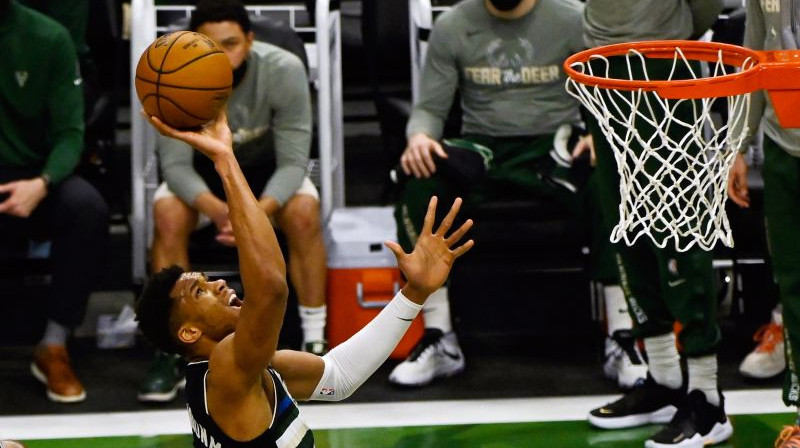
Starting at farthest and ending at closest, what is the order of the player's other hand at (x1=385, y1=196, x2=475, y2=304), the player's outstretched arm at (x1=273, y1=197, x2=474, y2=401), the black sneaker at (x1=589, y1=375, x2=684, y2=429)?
the black sneaker at (x1=589, y1=375, x2=684, y2=429), the player's outstretched arm at (x1=273, y1=197, x2=474, y2=401), the player's other hand at (x1=385, y1=196, x2=475, y2=304)

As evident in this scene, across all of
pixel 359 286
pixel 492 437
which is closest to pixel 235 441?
pixel 492 437

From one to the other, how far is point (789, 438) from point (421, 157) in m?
1.81

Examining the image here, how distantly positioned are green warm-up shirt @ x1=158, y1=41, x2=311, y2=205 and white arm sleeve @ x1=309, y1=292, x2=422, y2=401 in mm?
2070

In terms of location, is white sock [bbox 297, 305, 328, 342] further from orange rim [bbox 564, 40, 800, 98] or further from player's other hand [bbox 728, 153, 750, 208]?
orange rim [bbox 564, 40, 800, 98]

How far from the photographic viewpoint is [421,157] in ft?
17.9

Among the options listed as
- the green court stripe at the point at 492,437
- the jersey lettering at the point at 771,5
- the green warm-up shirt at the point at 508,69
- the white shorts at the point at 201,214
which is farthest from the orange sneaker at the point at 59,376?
the jersey lettering at the point at 771,5

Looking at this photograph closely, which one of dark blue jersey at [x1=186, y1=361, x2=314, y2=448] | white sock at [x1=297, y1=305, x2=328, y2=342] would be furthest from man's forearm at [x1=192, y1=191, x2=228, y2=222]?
dark blue jersey at [x1=186, y1=361, x2=314, y2=448]

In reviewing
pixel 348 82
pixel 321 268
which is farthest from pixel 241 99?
pixel 348 82

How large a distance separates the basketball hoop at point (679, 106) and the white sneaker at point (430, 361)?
3.37 ft

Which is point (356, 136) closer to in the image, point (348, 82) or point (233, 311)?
point (348, 82)

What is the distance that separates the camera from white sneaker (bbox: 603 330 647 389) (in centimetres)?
531

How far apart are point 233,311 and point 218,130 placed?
0.51m

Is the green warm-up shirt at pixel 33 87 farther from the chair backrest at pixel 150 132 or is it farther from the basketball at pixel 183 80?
the basketball at pixel 183 80

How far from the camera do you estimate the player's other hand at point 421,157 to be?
5434 millimetres
